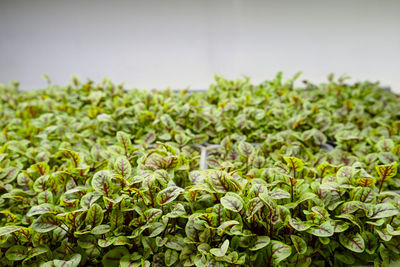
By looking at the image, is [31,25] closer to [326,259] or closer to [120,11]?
[120,11]

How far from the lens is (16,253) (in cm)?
87

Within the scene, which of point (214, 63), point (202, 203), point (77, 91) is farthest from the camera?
point (214, 63)

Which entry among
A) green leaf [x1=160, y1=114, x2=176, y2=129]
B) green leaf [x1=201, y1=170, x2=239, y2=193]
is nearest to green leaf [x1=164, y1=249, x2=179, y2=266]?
green leaf [x1=201, y1=170, x2=239, y2=193]

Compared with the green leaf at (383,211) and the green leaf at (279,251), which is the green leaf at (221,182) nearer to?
the green leaf at (279,251)

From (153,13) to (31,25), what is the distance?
1244 mm

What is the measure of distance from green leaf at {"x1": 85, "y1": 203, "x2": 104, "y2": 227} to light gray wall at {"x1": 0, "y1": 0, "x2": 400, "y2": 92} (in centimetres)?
265

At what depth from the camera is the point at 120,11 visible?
10.2 ft

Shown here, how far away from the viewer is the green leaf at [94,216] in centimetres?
89

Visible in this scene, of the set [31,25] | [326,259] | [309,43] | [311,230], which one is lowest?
[326,259]

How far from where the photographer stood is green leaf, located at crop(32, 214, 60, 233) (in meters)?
0.86

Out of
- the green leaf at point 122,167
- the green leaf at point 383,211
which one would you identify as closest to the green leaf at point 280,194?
the green leaf at point 383,211

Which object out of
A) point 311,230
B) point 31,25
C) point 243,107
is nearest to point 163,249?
point 311,230

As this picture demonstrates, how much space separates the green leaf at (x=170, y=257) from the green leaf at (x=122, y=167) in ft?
0.96

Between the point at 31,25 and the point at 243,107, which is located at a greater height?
the point at 31,25
